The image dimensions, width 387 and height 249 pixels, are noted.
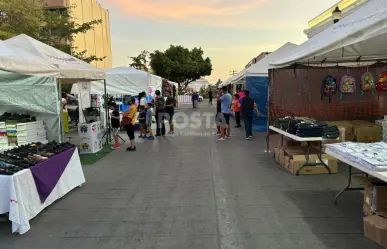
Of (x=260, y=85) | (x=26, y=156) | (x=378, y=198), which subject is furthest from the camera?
(x=260, y=85)

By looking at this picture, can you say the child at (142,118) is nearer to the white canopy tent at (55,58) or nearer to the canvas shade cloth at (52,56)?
the white canopy tent at (55,58)

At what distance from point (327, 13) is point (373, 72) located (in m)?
4.59

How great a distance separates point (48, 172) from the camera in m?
4.82

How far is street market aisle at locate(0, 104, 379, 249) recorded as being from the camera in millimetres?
3717

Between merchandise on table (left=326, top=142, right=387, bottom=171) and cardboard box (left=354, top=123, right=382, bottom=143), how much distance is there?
456 cm

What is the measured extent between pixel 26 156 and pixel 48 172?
1.53 feet

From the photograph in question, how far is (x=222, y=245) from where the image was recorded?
360 centimetres

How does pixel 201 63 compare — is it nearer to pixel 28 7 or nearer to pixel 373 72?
pixel 28 7

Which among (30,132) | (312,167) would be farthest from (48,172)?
(312,167)

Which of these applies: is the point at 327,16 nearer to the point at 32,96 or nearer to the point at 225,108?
the point at 225,108

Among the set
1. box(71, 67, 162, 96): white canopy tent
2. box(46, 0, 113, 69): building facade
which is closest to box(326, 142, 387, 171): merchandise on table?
box(71, 67, 162, 96): white canopy tent

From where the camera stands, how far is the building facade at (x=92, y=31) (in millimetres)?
30609

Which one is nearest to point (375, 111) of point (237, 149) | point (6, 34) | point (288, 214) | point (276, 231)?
point (237, 149)

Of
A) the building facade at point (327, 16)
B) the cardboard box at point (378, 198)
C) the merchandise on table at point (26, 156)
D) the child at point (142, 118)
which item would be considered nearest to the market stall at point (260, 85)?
the building facade at point (327, 16)
